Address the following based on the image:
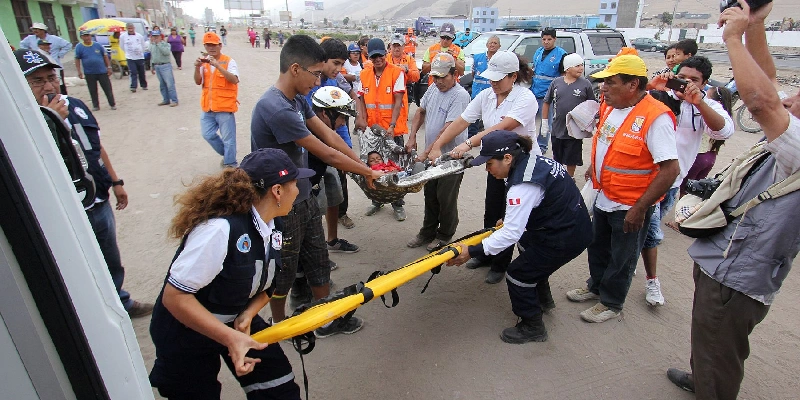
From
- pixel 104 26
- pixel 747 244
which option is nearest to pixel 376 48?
pixel 747 244

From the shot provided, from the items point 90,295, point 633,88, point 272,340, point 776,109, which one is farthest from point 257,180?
point 633,88

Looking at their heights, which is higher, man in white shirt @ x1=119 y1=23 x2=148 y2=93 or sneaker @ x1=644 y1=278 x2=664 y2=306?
man in white shirt @ x1=119 y1=23 x2=148 y2=93

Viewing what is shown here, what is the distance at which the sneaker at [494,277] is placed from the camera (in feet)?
13.7

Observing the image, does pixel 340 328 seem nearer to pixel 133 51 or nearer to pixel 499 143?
pixel 499 143

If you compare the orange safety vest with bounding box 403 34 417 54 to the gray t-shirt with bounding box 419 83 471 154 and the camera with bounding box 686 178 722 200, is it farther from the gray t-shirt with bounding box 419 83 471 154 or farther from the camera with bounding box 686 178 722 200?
the camera with bounding box 686 178 722 200

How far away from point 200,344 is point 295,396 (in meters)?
0.55

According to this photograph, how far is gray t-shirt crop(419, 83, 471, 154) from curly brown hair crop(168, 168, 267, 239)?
9.29 feet

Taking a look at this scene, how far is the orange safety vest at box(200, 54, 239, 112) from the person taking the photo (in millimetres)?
6359

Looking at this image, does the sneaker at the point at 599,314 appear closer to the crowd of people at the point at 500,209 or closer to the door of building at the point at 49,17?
the crowd of people at the point at 500,209

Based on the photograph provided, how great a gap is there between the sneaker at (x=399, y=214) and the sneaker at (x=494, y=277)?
4.89ft

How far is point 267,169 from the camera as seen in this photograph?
2.00m

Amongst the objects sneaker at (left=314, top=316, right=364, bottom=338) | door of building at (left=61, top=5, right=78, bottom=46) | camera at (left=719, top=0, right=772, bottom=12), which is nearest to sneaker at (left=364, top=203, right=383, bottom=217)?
sneaker at (left=314, top=316, right=364, bottom=338)

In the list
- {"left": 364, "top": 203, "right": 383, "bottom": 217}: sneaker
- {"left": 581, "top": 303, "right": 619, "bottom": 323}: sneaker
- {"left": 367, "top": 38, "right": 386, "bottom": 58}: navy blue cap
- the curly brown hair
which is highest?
{"left": 367, "top": 38, "right": 386, "bottom": 58}: navy blue cap

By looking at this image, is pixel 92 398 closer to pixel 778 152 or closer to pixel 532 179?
pixel 532 179
